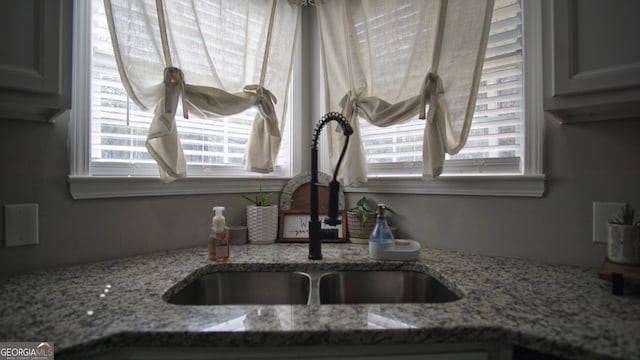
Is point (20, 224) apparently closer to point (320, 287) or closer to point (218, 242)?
point (218, 242)

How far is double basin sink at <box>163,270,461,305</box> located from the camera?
3.70 feet

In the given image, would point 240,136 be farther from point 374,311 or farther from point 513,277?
point 513,277

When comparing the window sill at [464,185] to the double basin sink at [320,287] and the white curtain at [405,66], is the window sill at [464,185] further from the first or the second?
the double basin sink at [320,287]

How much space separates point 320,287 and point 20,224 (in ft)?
3.22

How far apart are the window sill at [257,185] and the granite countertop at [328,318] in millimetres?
305

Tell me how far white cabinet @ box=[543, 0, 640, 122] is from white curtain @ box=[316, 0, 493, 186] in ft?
1.06

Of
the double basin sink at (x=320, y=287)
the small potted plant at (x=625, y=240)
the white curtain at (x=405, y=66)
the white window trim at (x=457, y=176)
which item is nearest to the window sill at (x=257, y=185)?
the white window trim at (x=457, y=176)

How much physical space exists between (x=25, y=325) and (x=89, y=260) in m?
0.51

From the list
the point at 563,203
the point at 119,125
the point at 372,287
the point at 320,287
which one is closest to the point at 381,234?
the point at 372,287

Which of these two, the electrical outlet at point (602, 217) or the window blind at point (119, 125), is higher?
the window blind at point (119, 125)

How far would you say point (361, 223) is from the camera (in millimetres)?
1439

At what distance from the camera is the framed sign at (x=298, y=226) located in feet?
4.84

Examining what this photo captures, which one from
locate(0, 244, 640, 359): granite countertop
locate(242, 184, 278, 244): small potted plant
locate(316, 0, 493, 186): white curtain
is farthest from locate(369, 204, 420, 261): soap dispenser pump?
locate(242, 184, 278, 244): small potted plant

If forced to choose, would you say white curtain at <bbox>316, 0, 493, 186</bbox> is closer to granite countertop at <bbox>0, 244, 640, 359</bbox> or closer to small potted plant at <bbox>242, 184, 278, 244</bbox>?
small potted plant at <bbox>242, 184, 278, 244</bbox>
